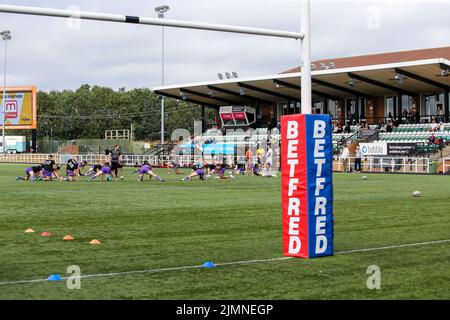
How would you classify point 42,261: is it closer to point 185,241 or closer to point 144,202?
point 185,241

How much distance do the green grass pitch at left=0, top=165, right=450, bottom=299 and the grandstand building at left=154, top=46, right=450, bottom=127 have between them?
29300 millimetres

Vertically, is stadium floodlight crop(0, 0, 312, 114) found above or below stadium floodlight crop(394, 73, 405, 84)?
below

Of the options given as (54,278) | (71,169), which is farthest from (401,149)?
(54,278)

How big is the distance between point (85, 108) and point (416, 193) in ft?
325

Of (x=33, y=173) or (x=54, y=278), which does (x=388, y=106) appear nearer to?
(x=33, y=173)

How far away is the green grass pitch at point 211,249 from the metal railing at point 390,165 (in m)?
22.3

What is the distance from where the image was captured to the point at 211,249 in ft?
31.4

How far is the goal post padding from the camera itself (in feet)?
27.8

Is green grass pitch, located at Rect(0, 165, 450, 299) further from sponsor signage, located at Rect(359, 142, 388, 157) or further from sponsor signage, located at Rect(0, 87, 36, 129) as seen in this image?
sponsor signage, located at Rect(0, 87, 36, 129)

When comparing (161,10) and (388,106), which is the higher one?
(161,10)

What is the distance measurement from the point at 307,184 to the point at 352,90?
45634 millimetres

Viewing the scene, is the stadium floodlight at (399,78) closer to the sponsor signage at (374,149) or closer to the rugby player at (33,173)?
the sponsor signage at (374,149)

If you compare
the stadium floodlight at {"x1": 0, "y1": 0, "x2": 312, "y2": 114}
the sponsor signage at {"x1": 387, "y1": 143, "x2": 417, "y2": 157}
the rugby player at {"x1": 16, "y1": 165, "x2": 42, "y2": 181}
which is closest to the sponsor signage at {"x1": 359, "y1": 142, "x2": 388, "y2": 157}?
the sponsor signage at {"x1": 387, "y1": 143, "x2": 417, "y2": 157}

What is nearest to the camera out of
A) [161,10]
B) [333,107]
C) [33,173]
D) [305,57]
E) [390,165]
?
[305,57]
